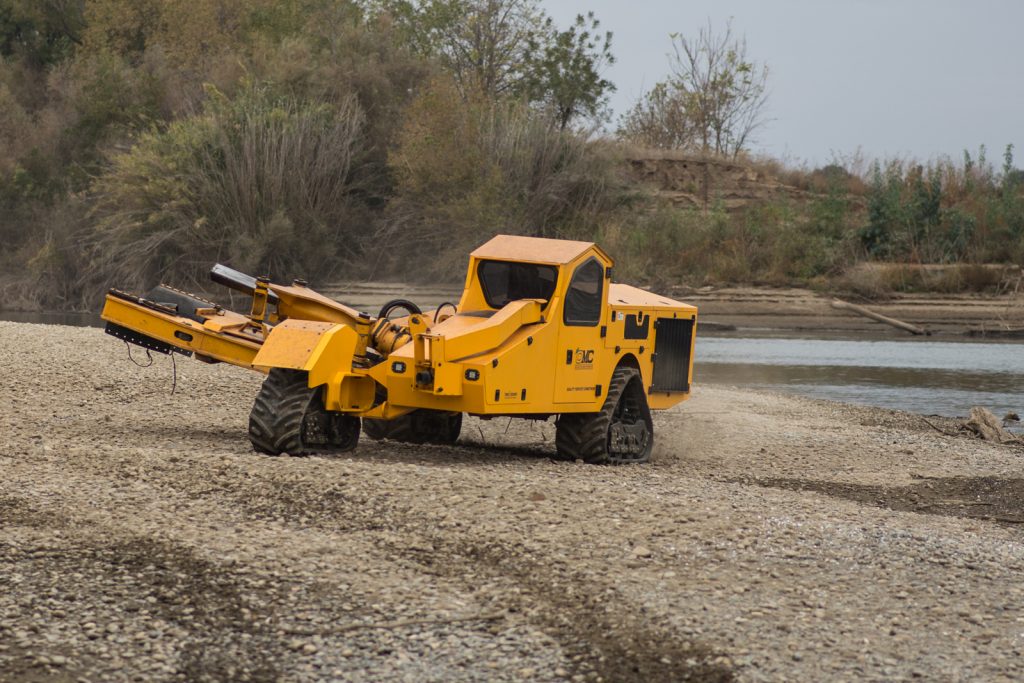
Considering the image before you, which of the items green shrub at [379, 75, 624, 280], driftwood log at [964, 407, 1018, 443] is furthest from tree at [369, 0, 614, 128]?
driftwood log at [964, 407, 1018, 443]

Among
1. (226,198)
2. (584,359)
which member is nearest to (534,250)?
(584,359)

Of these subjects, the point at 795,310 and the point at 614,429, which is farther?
the point at 795,310

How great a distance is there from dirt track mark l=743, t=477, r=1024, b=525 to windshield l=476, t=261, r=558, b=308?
8.45 ft

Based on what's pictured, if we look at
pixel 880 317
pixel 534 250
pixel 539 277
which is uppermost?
pixel 534 250

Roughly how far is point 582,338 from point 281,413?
2.72m

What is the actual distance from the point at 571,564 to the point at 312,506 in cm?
199

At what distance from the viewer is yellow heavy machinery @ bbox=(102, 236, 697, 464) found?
411 inches

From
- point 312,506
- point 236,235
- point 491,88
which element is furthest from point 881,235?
point 312,506

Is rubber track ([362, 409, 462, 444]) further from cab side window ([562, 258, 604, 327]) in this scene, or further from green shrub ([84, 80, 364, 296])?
green shrub ([84, 80, 364, 296])

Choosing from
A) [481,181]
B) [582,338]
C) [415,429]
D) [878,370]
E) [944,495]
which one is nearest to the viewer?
[582,338]

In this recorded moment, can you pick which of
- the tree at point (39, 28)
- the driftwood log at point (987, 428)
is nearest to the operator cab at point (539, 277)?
the driftwood log at point (987, 428)

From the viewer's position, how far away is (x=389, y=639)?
20.9 ft

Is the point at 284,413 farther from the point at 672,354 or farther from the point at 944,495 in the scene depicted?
the point at 944,495

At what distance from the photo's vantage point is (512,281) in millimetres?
11758
